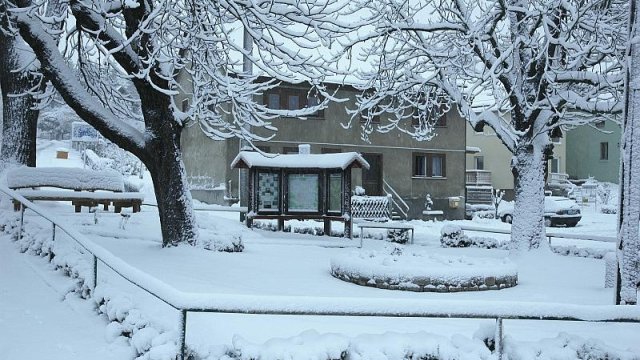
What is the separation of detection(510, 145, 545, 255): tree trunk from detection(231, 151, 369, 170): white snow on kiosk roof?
5.56 m

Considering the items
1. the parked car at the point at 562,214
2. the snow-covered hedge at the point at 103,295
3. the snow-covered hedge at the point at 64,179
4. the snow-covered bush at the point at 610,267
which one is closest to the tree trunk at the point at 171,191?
the snow-covered hedge at the point at 103,295

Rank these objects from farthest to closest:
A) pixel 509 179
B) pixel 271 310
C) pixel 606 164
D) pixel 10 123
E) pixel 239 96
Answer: pixel 606 164, pixel 509 179, pixel 10 123, pixel 239 96, pixel 271 310

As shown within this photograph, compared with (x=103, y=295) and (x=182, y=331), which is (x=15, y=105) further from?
(x=182, y=331)

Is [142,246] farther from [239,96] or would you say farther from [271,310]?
[271,310]

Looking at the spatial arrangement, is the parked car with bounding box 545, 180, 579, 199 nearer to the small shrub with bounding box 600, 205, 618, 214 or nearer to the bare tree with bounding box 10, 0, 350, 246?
the small shrub with bounding box 600, 205, 618, 214

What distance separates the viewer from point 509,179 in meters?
44.9

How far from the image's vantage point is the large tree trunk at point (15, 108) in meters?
17.5

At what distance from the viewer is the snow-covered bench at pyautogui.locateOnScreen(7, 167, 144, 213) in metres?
16.9

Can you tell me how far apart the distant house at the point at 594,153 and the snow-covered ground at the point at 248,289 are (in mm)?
40061

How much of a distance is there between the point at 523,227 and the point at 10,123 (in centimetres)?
1458

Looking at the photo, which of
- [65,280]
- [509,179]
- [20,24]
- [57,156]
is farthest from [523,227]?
[57,156]

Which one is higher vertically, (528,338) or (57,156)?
(57,156)

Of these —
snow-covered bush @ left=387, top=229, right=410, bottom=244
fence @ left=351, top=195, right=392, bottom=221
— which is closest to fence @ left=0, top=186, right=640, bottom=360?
snow-covered bush @ left=387, top=229, right=410, bottom=244

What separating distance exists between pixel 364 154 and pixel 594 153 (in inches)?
1149
